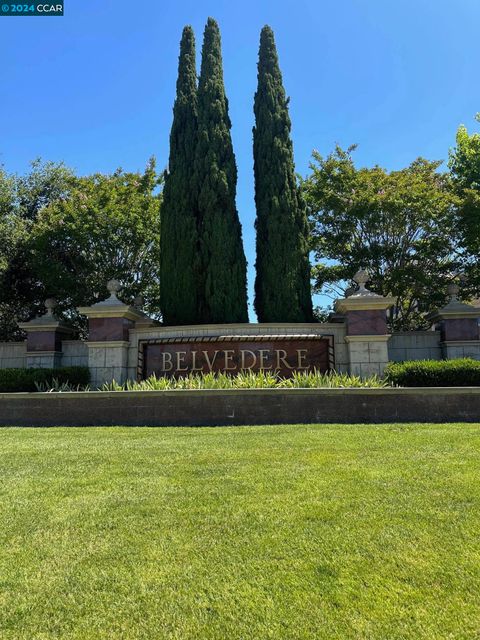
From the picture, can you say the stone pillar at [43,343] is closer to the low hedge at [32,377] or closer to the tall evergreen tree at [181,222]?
the low hedge at [32,377]

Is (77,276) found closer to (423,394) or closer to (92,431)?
(92,431)

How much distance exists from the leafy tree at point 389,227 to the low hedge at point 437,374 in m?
5.23

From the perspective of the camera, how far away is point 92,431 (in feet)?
23.8

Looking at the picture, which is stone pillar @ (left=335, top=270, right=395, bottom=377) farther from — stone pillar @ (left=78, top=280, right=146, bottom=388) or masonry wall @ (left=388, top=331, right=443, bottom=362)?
stone pillar @ (left=78, top=280, right=146, bottom=388)

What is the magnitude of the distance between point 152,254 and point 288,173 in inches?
211

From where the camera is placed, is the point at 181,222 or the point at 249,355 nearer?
the point at 249,355

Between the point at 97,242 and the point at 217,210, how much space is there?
4437 mm

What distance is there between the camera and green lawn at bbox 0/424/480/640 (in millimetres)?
2234

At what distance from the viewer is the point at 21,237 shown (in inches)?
581

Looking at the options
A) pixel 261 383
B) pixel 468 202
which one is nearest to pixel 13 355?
pixel 261 383

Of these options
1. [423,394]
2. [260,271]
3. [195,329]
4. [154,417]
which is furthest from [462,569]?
[260,271]

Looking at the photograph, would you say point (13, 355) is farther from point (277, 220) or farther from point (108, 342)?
point (277, 220)

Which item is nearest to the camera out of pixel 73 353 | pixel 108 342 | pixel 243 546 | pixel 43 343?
pixel 243 546

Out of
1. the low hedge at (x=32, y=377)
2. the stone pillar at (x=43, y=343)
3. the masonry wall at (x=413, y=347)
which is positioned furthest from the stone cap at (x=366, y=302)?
the stone pillar at (x=43, y=343)
